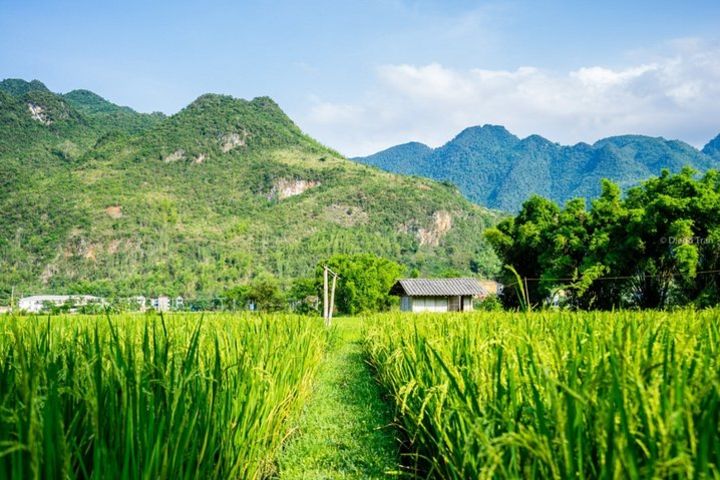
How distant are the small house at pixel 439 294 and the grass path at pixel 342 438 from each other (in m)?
32.8

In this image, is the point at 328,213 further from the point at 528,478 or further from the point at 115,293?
the point at 528,478

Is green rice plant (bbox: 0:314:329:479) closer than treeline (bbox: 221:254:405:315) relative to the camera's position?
Yes

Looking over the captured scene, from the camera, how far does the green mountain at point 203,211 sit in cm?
10744

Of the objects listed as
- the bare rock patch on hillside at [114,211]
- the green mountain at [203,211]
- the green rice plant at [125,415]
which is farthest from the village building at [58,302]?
the bare rock patch on hillside at [114,211]

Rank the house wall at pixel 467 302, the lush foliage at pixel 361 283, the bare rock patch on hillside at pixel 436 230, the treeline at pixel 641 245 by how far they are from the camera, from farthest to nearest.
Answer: the bare rock patch on hillside at pixel 436 230
the lush foliage at pixel 361 283
the house wall at pixel 467 302
the treeline at pixel 641 245

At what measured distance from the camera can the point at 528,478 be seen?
4.55 feet

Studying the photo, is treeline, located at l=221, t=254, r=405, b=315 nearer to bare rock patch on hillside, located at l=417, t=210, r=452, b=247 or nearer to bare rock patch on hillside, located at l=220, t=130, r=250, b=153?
bare rock patch on hillside, located at l=417, t=210, r=452, b=247

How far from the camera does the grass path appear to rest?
3.71 m

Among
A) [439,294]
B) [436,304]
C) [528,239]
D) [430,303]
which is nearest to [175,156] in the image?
[430,303]

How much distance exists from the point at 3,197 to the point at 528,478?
156054 mm

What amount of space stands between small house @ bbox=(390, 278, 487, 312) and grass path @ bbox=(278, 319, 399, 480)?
32.8 metres

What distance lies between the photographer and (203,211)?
137 meters

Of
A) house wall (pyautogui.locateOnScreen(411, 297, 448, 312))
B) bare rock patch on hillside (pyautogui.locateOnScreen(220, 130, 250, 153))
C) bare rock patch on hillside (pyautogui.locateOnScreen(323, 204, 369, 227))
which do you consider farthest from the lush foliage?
bare rock patch on hillside (pyautogui.locateOnScreen(220, 130, 250, 153))

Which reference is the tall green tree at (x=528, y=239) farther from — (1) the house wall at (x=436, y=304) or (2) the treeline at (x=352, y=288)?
(2) the treeline at (x=352, y=288)
